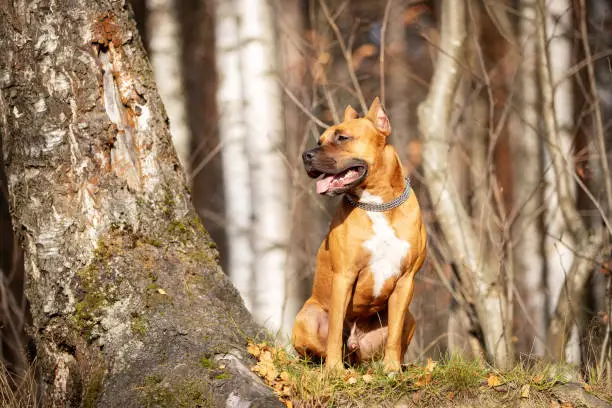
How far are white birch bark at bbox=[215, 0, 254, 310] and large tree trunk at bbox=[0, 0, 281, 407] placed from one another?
4901 millimetres

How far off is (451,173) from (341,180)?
399 centimetres

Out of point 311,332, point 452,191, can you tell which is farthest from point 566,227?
point 311,332

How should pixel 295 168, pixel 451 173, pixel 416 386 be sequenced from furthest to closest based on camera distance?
pixel 451 173
pixel 295 168
pixel 416 386

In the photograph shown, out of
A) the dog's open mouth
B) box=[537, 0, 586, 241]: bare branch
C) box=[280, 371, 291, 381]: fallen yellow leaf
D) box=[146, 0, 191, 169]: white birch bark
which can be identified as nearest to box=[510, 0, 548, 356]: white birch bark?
box=[537, 0, 586, 241]: bare branch

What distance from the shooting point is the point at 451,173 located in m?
7.63

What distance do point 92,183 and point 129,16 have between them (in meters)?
1.01

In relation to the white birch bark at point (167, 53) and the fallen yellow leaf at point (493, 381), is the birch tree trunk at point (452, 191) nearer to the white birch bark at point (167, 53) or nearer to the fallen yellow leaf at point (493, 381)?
the fallen yellow leaf at point (493, 381)

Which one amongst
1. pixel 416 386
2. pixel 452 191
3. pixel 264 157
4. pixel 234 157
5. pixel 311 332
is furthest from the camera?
pixel 234 157

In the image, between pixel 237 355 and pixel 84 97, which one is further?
pixel 84 97

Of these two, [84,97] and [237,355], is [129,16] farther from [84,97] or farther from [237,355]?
[237,355]

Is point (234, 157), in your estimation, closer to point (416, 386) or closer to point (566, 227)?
point (566, 227)

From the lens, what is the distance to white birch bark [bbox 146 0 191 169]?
32.5 ft

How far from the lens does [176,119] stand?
406 inches

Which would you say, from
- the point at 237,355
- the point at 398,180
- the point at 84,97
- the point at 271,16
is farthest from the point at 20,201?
the point at 271,16
